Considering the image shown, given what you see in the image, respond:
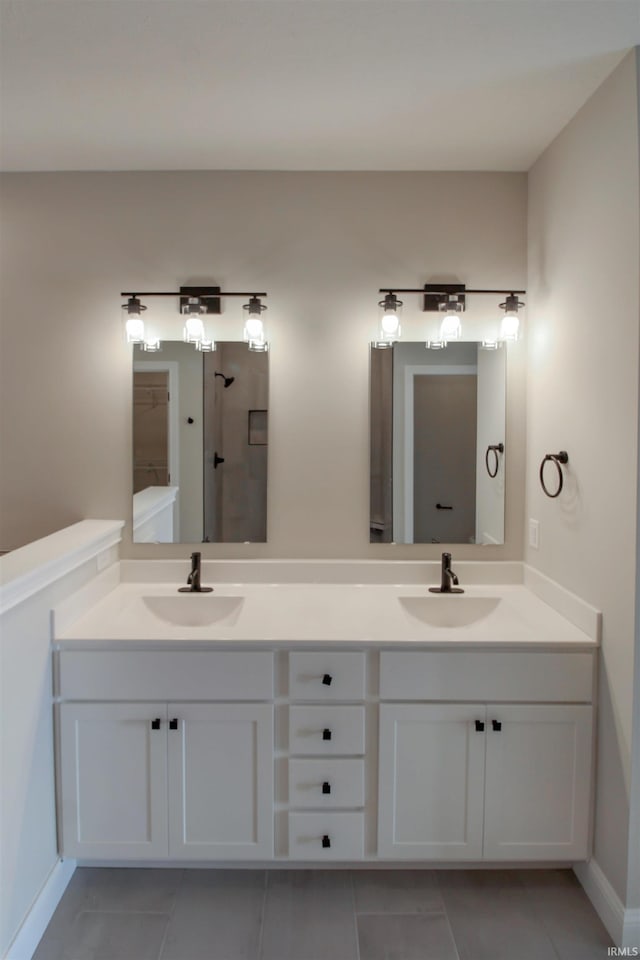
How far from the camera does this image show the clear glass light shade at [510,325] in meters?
2.46

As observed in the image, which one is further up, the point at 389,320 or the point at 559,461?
the point at 389,320

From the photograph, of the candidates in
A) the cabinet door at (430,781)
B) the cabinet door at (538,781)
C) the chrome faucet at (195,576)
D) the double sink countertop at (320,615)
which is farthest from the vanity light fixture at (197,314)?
the cabinet door at (538,781)

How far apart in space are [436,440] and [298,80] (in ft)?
4.39

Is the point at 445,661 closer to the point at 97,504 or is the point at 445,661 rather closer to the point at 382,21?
the point at 97,504

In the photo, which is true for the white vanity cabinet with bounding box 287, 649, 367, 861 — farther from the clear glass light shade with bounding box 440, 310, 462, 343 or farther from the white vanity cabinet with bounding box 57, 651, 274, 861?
the clear glass light shade with bounding box 440, 310, 462, 343

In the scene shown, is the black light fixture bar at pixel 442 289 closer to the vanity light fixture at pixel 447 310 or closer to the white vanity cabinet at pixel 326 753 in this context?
the vanity light fixture at pixel 447 310

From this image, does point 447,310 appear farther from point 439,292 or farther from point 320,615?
point 320,615

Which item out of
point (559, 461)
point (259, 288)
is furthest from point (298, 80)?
point (559, 461)

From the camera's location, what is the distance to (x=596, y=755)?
1950 mm

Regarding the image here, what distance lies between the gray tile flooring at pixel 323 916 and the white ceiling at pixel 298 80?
98.2 inches

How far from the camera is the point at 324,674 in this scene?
1.96 meters

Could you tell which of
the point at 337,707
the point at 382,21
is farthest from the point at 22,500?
the point at 382,21

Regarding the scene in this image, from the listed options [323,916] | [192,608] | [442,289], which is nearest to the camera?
[323,916]

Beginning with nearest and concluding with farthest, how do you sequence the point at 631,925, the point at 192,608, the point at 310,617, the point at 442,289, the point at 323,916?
the point at 631,925
the point at 323,916
the point at 310,617
the point at 192,608
the point at 442,289
